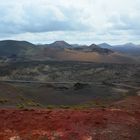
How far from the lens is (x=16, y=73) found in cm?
12019

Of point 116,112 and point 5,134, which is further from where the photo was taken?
point 116,112

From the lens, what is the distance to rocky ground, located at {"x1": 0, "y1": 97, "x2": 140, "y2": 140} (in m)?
22.7

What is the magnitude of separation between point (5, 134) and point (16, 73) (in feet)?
320

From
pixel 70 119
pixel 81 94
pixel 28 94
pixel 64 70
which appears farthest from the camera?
pixel 64 70

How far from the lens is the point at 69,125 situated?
2367cm

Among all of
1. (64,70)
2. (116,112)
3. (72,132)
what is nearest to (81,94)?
(116,112)

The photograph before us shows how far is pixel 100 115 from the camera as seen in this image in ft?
83.1

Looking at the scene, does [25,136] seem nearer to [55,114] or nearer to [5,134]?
[5,134]

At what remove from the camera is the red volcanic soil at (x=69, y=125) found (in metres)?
22.7

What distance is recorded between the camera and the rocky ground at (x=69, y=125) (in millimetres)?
22734

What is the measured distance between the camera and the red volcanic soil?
2273cm

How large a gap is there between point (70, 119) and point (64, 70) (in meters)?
101

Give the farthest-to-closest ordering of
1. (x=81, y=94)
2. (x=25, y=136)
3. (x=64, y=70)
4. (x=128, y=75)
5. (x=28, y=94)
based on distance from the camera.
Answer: (x=64, y=70) → (x=128, y=75) → (x=81, y=94) → (x=28, y=94) → (x=25, y=136)

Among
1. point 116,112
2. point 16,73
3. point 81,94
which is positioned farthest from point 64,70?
point 116,112
